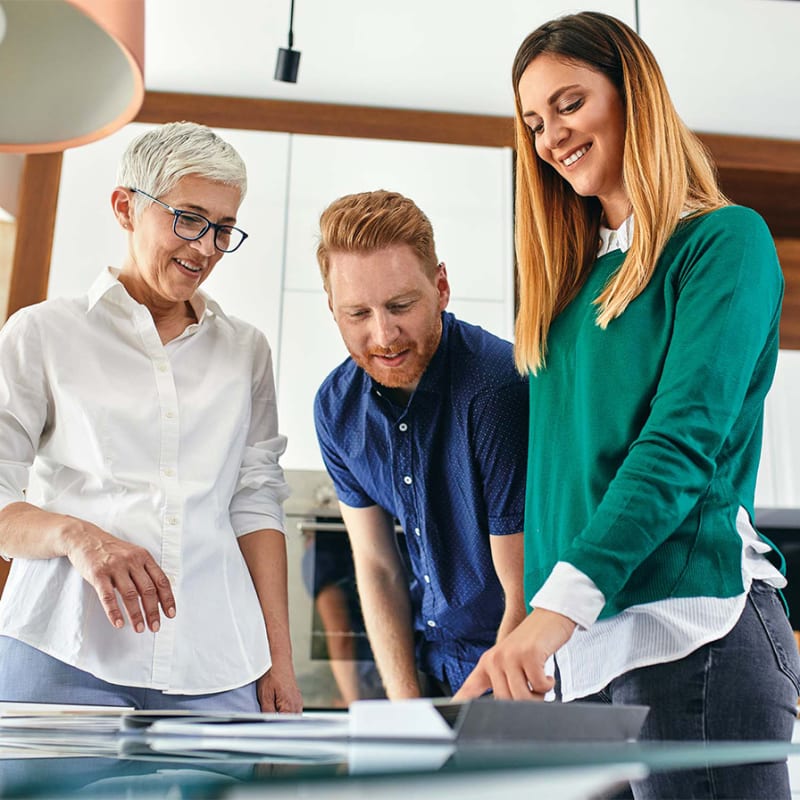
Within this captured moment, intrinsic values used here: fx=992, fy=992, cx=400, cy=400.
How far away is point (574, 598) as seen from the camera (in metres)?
0.81

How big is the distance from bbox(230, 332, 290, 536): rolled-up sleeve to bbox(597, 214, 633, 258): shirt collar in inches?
19.7

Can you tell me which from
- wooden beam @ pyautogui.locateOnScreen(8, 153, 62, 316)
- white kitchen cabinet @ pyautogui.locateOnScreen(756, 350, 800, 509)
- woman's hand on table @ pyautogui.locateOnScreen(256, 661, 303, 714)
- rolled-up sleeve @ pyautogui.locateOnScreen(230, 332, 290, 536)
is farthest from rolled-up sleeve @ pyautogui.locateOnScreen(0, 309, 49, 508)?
white kitchen cabinet @ pyautogui.locateOnScreen(756, 350, 800, 509)

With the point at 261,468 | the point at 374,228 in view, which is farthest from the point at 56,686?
the point at 374,228

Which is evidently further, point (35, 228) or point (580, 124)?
point (35, 228)

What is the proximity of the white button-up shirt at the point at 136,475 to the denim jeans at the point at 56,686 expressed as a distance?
1cm

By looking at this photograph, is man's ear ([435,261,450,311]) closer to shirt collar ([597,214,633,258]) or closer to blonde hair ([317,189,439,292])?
blonde hair ([317,189,439,292])

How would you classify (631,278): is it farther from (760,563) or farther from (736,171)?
(736,171)

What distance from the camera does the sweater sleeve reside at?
32.8 inches

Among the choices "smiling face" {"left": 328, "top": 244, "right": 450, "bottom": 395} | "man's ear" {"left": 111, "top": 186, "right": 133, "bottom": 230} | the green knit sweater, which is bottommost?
the green knit sweater

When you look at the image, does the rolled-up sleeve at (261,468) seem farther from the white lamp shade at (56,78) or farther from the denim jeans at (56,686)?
the white lamp shade at (56,78)

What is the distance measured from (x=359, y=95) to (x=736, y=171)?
115cm

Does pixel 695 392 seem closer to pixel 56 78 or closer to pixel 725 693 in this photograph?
pixel 725 693

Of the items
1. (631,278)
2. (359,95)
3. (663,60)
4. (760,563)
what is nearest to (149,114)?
(359,95)

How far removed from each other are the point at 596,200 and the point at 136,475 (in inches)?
25.3
